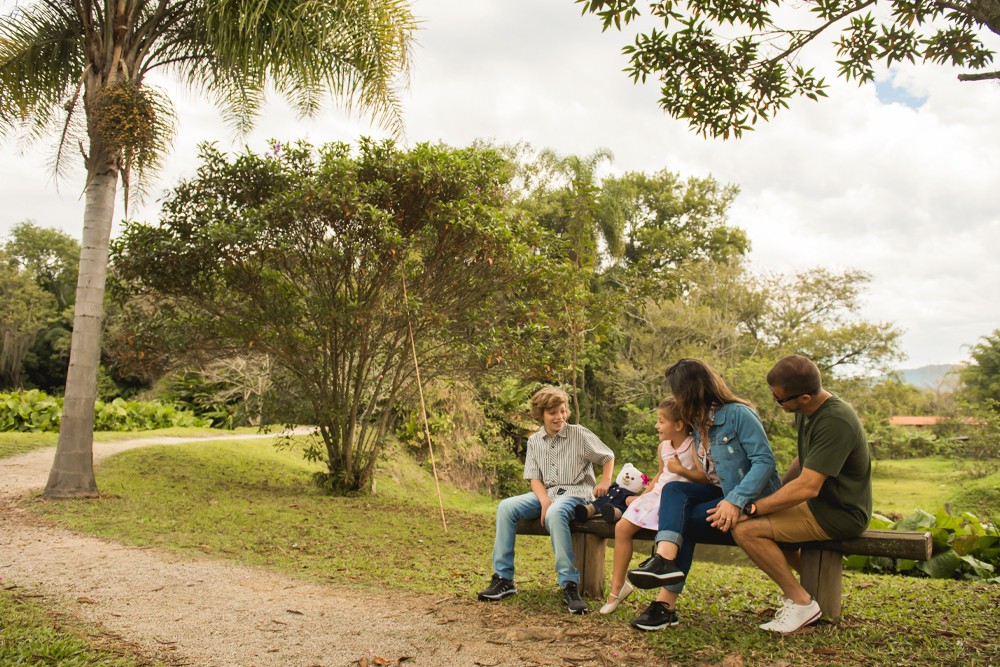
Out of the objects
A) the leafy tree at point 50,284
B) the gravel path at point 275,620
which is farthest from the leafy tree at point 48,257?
the gravel path at point 275,620

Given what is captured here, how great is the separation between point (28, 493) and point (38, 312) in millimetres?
28376

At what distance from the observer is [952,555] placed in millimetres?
6445

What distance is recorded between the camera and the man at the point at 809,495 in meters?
3.69

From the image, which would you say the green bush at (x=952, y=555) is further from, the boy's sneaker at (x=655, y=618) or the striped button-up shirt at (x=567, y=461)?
the boy's sneaker at (x=655, y=618)

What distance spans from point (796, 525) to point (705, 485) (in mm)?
526

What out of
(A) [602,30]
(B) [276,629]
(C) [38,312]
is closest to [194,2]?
(A) [602,30]

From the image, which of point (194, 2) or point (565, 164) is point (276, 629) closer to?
point (194, 2)

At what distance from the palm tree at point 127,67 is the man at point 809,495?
7.00 metres

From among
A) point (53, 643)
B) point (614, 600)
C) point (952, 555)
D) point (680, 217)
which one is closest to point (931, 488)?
point (680, 217)

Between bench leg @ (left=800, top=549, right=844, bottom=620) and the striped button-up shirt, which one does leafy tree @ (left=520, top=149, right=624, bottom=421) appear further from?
bench leg @ (left=800, top=549, right=844, bottom=620)

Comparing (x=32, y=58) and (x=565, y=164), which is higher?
(x=565, y=164)

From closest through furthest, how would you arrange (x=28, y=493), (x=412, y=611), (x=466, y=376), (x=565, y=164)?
(x=412, y=611)
(x=28, y=493)
(x=466, y=376)
(x=565, y=164)

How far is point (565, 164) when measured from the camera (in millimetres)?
30906

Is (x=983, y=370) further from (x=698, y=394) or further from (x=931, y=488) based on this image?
(x=698, y=394)
